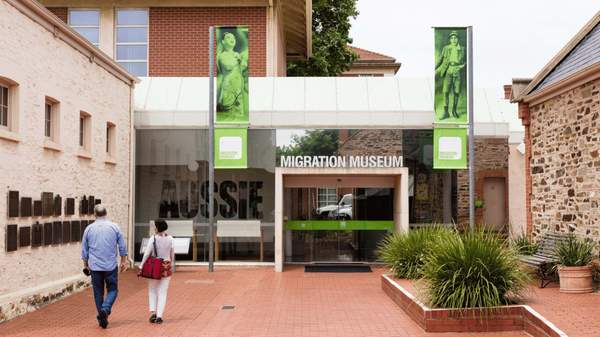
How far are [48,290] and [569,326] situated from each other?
8903 mm

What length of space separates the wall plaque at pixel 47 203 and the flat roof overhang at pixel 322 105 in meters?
6.64

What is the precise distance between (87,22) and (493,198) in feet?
48.7

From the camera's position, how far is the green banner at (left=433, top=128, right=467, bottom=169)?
63.4ft

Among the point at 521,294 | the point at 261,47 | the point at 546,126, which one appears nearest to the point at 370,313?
the point at 521,294

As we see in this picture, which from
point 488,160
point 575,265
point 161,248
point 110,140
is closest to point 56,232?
point 161,248

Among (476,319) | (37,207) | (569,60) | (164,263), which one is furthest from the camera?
(569,60)

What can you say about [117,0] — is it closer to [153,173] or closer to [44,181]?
[153,173]

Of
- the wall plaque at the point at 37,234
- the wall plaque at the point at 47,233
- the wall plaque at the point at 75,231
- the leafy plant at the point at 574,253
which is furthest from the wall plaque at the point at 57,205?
the leafy plant at the point at 574,253

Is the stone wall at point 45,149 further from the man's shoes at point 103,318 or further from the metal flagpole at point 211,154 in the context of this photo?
the metal flagpole at point 211,154

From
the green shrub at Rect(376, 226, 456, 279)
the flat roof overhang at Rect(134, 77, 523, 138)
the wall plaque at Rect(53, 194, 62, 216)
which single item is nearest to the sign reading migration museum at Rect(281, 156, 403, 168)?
the flat roof overhang at Rect(134, 77, 523, 138)

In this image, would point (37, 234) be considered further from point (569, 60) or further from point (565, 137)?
point (569, 60)

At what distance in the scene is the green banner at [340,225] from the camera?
19.9 meters

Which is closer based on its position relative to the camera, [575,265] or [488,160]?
[575,265]

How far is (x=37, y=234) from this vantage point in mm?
12625
